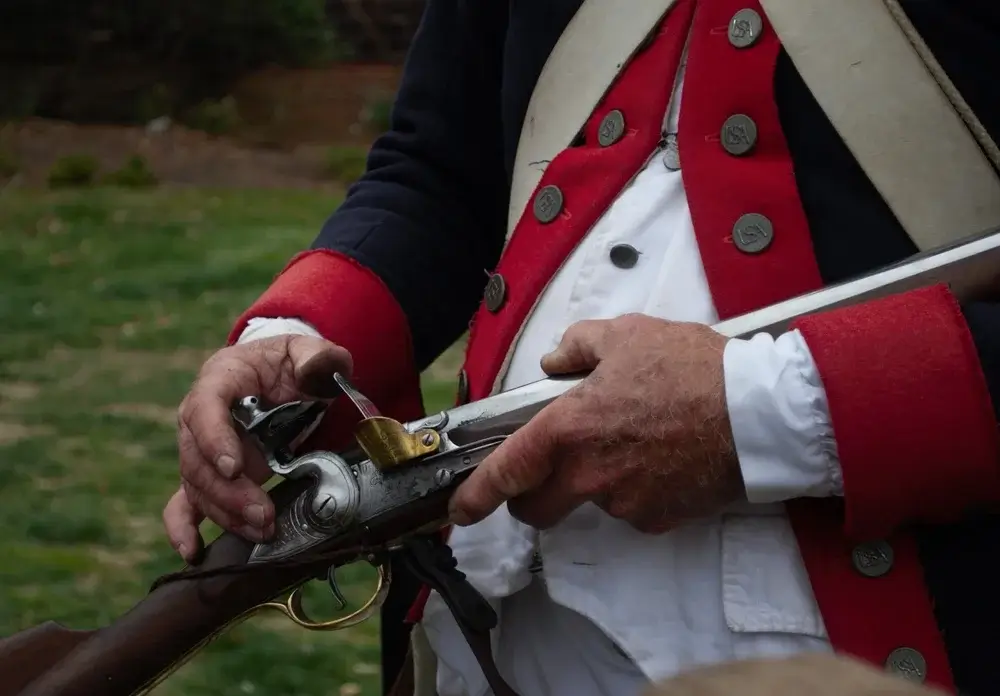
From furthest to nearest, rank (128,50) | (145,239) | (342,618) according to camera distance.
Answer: (128,50), (145,239), (342,618)

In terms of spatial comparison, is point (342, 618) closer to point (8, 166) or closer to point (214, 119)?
point (8, 166)

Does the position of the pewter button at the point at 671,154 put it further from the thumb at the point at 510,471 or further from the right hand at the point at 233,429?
the right hand at the point at 233,429

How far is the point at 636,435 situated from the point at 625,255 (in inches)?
8.6

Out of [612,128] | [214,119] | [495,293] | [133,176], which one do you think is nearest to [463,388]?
[495,293]

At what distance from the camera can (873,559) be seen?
110 cm

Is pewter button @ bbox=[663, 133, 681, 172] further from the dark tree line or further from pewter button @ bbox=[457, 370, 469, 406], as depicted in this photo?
the dark tree line

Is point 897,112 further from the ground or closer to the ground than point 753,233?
further from the ground

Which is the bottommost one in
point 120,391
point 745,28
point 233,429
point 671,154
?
point 120,391

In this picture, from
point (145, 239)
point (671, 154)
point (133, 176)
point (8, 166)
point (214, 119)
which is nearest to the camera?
point (671, 154)

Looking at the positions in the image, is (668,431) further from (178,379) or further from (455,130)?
(178,379)

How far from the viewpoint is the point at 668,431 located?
108cm

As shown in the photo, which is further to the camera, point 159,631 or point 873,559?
point 159,631

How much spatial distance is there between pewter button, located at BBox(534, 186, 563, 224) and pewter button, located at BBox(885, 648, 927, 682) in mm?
554

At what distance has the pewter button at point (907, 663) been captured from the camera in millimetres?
1077
